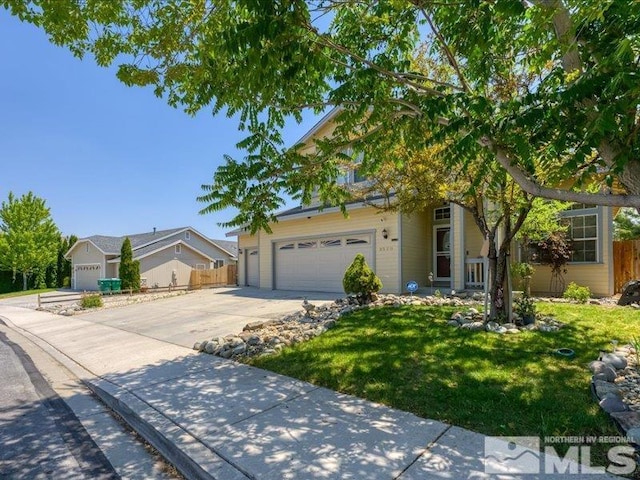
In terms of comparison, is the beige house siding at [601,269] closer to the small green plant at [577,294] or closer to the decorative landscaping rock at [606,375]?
the small green plant at [577,294]

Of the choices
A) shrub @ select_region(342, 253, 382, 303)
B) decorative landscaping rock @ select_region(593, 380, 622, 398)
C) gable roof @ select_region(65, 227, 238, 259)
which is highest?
gable roof @ select_region(65, 227, 238, 259)

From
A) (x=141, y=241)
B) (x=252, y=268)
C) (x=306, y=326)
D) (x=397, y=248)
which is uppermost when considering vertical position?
(x=141, y=241)

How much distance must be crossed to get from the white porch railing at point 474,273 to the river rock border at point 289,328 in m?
1.75

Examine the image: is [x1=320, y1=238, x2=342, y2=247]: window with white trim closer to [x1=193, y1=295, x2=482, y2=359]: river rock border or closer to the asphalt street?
[x1=193, y1=295, x2=482, y2=359]: river rock border

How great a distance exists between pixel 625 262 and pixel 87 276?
34494 millimetres

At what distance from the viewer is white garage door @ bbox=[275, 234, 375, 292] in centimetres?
1490

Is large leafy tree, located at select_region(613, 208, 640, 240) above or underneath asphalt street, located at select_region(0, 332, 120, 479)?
above

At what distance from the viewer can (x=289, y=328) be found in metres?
7.92

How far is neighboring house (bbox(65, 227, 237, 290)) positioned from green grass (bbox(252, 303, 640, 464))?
23.4m

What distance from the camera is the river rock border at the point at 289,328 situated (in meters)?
6.51

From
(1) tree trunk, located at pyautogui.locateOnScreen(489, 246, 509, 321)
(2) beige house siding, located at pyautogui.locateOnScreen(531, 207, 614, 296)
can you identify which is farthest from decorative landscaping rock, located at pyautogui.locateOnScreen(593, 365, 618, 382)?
(2) beige house siding, located at pyautogui.locateOnScreen(531, 207, 614, 296)

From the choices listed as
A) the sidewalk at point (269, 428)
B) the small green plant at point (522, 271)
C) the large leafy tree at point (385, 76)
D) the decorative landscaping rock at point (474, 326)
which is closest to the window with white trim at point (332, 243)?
the small green plant at point (522, 271)

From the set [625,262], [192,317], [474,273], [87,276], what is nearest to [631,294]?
→ [625,262]

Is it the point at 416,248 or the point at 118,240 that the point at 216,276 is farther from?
the point at 416,248
